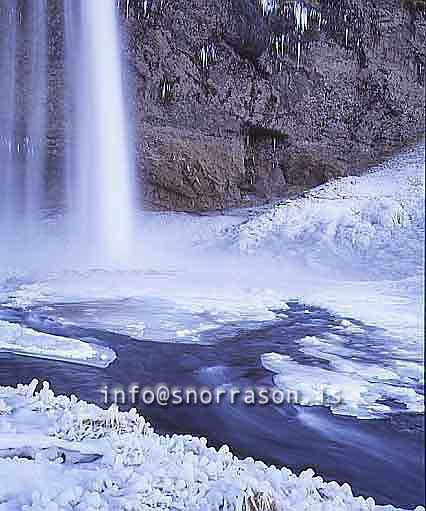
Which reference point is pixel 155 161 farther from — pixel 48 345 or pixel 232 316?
pixel 48 345

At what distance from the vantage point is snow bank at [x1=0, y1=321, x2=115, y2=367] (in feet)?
10.6

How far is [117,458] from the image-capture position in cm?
197

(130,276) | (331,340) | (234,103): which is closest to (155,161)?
(234,103)

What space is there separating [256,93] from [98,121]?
2.48 meters

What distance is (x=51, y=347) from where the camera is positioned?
11.1 ft

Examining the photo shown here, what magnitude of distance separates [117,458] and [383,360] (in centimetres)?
189

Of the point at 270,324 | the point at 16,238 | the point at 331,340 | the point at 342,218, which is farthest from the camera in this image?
the point at 16,238

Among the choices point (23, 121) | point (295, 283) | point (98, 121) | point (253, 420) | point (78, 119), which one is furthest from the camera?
point (23, 121)

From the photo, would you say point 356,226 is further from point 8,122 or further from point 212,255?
point 8,122

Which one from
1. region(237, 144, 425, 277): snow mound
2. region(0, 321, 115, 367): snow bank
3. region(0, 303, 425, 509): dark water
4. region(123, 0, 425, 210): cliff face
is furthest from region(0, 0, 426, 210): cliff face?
region(0, 303, 425, 509): dark water

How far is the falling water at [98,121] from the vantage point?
7.89 m

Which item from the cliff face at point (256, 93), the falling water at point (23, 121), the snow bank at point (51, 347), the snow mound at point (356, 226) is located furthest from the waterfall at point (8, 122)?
the snow bank at point (51, 347)

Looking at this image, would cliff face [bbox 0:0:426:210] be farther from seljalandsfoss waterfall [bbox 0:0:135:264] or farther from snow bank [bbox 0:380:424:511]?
snow bank [bbox 0:380:424:511]

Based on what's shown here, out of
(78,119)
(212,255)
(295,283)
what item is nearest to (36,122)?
(78,119)
